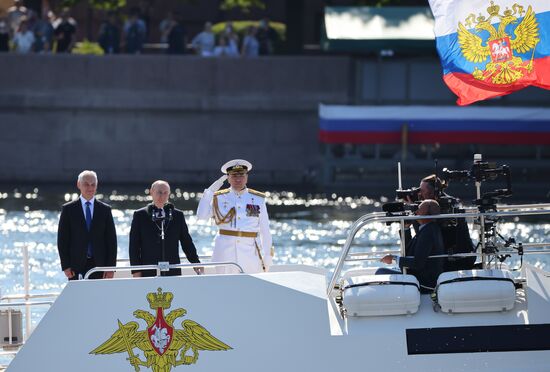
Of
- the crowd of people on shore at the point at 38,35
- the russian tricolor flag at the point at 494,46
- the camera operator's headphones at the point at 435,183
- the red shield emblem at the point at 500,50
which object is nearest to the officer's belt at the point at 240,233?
the camera operator's headphones at the point at 435,183

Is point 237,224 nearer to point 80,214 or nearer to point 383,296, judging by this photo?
point 80,214

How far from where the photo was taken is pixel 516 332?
33.5 ft

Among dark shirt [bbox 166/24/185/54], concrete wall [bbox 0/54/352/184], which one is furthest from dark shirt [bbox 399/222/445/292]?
dark shirt [bbox 166/24/185/54]

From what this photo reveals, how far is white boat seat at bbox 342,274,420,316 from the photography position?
1015 centimetres

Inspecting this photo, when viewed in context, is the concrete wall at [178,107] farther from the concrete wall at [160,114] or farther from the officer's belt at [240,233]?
the officer's belt at [240,233]

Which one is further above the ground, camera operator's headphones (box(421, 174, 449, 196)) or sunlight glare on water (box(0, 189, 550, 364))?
sunlight glare on water (box(0, 189, 550, 364))

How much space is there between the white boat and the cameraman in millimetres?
404

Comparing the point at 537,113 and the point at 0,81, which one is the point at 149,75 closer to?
the point at 0,81

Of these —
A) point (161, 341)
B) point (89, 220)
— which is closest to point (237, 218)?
point (89, 220)

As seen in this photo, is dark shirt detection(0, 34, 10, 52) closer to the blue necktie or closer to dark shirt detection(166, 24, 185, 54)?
dark shirt detection(166, 24, 185, 54)

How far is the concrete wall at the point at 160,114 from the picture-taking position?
2892cm

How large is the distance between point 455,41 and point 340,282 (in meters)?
2.22

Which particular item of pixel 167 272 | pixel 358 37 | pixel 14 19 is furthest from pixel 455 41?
pixel 14 19

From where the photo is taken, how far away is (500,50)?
37.4 feet
